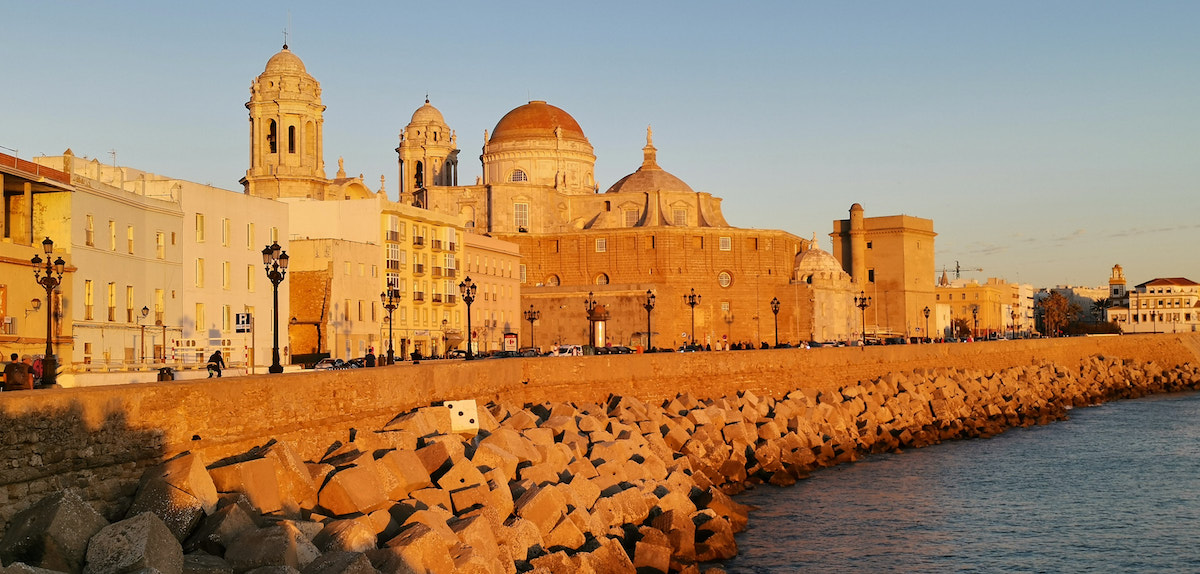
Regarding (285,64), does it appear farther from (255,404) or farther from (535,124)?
(255,404)

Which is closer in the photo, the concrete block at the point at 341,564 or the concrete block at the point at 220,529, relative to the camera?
the concrete block at the point at 341,564

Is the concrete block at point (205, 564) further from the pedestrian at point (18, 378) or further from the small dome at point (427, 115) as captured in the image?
the small dome at point (427, 115)

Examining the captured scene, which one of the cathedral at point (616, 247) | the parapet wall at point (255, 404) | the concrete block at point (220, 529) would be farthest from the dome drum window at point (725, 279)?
the concrete block at point (220, 529)

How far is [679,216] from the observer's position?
8738cm

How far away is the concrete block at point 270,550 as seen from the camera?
12383 millimetres

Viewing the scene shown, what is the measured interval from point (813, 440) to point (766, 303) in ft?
158

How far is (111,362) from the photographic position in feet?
105

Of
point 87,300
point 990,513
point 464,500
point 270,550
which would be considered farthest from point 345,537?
point 87,300

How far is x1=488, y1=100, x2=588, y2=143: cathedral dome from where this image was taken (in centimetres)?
8744

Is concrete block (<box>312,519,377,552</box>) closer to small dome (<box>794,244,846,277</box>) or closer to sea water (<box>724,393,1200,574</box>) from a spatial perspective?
sea water (<box>724,393,1200,574</box>)

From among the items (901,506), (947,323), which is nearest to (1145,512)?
(901,506)

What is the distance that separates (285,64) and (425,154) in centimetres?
3021

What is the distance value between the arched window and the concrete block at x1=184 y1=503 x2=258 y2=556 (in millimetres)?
47147

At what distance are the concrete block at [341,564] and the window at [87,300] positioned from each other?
21.8 m
